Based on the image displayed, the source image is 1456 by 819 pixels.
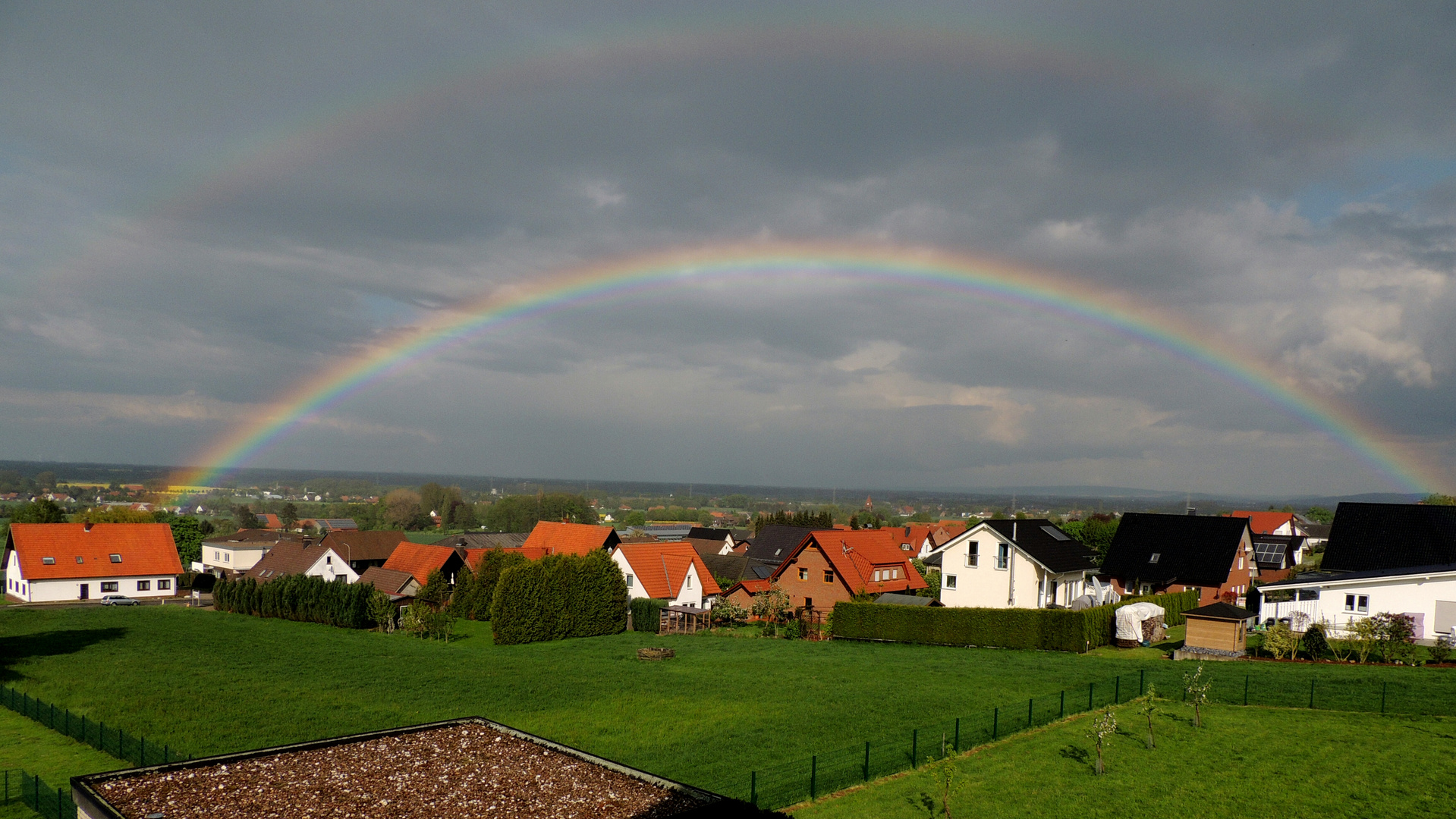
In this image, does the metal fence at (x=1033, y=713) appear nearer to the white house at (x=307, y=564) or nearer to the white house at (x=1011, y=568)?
the white house at (x=1011, y=568)

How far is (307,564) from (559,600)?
33784 millimetres

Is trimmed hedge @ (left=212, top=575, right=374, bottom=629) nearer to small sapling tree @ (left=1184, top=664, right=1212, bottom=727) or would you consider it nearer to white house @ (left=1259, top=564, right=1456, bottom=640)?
small sapling tree @ (left=1184, top=664, right=1212, bottom=727)

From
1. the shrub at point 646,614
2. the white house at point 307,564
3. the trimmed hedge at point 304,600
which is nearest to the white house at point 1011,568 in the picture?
the shrub at point 646,614

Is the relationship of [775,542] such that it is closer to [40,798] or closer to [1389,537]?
[1389,537]

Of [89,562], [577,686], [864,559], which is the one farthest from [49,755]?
[89,562]

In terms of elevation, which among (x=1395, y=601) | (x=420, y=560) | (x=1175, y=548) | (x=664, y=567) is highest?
(x=1175, y=548)

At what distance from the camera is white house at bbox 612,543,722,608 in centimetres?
5678

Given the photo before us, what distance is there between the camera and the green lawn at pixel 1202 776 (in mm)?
15844

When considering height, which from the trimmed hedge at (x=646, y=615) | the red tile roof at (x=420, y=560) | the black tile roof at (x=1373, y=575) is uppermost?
the black tile roof at (x=1373, y=575)

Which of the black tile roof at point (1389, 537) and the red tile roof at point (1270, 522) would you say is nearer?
the black tile roof at point (1389, 537)

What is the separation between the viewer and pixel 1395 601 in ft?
112

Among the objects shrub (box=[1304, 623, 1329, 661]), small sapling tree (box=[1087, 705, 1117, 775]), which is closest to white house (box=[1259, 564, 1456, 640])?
shrub (box=[1304, 623, 1329, 661])

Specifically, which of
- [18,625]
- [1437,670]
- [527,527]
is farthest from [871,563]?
[527,527]

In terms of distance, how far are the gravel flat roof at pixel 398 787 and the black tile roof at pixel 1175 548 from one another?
159ft
